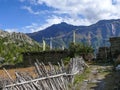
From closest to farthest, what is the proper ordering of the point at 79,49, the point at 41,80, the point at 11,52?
the point at 41,80 → the point at 79,49 → the point at 11,52

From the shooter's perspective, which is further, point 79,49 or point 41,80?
point 79,49

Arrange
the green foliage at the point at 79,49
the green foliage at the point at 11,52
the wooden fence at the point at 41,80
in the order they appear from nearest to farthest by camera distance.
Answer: the wooden fence at the point at 41,80, the green foliage at the point at 79,49, the green foliage at the point at 11,52

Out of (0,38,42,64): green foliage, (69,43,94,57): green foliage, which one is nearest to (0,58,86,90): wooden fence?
(69,43,94,57): green foliage

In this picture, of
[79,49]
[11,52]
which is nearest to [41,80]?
[79,49]

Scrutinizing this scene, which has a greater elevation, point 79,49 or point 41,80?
point 79,49

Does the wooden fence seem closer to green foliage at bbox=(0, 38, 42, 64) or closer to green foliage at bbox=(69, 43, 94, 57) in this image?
green foliage at bbox=(69, 43, 94, 57)

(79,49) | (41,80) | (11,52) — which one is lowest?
(11,52)

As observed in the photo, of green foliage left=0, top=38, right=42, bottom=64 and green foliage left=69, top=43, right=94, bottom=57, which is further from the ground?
green foliage left=69, top=43, right=94, bottom=57


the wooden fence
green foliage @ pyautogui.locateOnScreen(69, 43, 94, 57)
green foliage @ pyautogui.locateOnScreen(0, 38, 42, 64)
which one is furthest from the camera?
green foliage @ pyautogui.locateOnScreen(0, 38, 42, 64)

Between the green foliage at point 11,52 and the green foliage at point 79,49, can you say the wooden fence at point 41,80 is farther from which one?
the green foliage at point 11,52

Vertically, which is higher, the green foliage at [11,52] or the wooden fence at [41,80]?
the wooden fence at [41,80]

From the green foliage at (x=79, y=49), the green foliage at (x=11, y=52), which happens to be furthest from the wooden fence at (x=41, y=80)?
the green foliage at (x=11, y=52)

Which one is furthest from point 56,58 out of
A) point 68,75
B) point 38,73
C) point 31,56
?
point 38,73

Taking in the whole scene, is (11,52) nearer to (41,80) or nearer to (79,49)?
(79,49)
